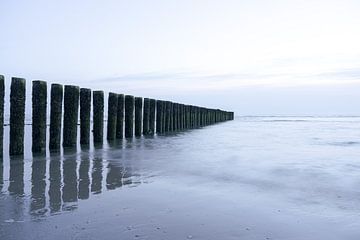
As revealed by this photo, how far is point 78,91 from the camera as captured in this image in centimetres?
980

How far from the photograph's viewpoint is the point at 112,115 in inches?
479

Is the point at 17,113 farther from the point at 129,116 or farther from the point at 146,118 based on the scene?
the point at 146,118

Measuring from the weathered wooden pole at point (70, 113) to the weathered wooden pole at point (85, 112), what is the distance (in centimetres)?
64

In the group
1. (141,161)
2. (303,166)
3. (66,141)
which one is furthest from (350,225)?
(66,141)

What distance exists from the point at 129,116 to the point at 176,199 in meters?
9.45

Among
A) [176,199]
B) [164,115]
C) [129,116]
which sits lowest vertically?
[176,199]

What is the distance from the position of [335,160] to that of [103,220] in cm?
587

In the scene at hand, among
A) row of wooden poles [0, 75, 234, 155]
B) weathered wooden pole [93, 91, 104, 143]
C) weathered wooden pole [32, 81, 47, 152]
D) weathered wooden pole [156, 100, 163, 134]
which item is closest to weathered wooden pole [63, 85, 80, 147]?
row of wooden poles [0, 75, 234, 155]

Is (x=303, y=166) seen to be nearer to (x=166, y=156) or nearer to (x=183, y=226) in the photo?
(x=166, y=156)

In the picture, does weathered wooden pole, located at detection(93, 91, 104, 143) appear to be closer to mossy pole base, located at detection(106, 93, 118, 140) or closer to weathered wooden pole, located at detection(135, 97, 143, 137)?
mossy pole base, located at detection(106, 93, 118, 140)

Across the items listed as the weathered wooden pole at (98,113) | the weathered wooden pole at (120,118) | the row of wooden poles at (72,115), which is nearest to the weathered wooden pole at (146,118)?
the row of wooden poles at (72,115)

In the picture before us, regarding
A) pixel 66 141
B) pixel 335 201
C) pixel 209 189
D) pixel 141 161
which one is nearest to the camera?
pixel 335 201

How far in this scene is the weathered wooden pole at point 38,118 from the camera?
835cm

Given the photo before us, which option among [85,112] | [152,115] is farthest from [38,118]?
[152,115]
